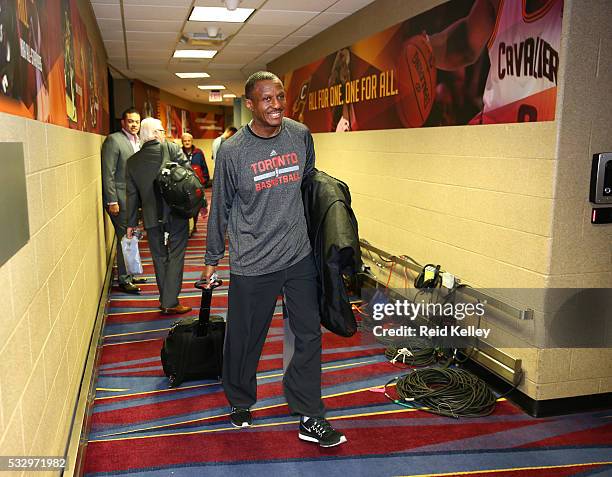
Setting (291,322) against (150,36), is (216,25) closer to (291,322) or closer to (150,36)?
(150,36)

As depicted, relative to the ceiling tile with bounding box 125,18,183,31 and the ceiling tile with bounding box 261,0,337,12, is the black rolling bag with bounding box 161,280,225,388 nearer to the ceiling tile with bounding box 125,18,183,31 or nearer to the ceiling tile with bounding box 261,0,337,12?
the ceiling tile with bounding box 261,0,337,12

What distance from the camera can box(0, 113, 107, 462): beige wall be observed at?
1501 mm

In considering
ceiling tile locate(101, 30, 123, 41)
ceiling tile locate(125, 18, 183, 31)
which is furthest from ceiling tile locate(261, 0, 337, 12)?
ceiling tile locate(101, 30, 123, 41)

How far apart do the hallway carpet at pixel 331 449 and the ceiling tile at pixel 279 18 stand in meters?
3.34

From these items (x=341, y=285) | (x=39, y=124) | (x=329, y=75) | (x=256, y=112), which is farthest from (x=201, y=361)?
(x=329, y=75)

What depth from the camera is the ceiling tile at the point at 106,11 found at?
5219 mm

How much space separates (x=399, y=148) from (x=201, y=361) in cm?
222

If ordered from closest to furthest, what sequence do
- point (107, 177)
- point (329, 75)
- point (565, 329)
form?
1. point (565, 329)
2. point (107, 177)
3. point (329, 75)

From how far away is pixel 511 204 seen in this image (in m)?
3.22

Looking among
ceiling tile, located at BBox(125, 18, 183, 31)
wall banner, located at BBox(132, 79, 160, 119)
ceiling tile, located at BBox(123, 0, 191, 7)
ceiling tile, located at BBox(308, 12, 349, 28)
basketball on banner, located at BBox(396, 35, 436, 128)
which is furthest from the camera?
wall banner, located at BBox(132, 79, 160, 119)

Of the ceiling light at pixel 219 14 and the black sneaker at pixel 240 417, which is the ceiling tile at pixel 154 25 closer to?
the ceiling light at pixel 219 14

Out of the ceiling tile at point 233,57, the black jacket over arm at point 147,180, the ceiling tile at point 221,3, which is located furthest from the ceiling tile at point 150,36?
the black jacket over arm at point 147,180

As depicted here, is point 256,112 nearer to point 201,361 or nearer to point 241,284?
point 241,284

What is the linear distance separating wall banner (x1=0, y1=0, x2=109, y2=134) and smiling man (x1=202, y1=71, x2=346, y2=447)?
79cm
